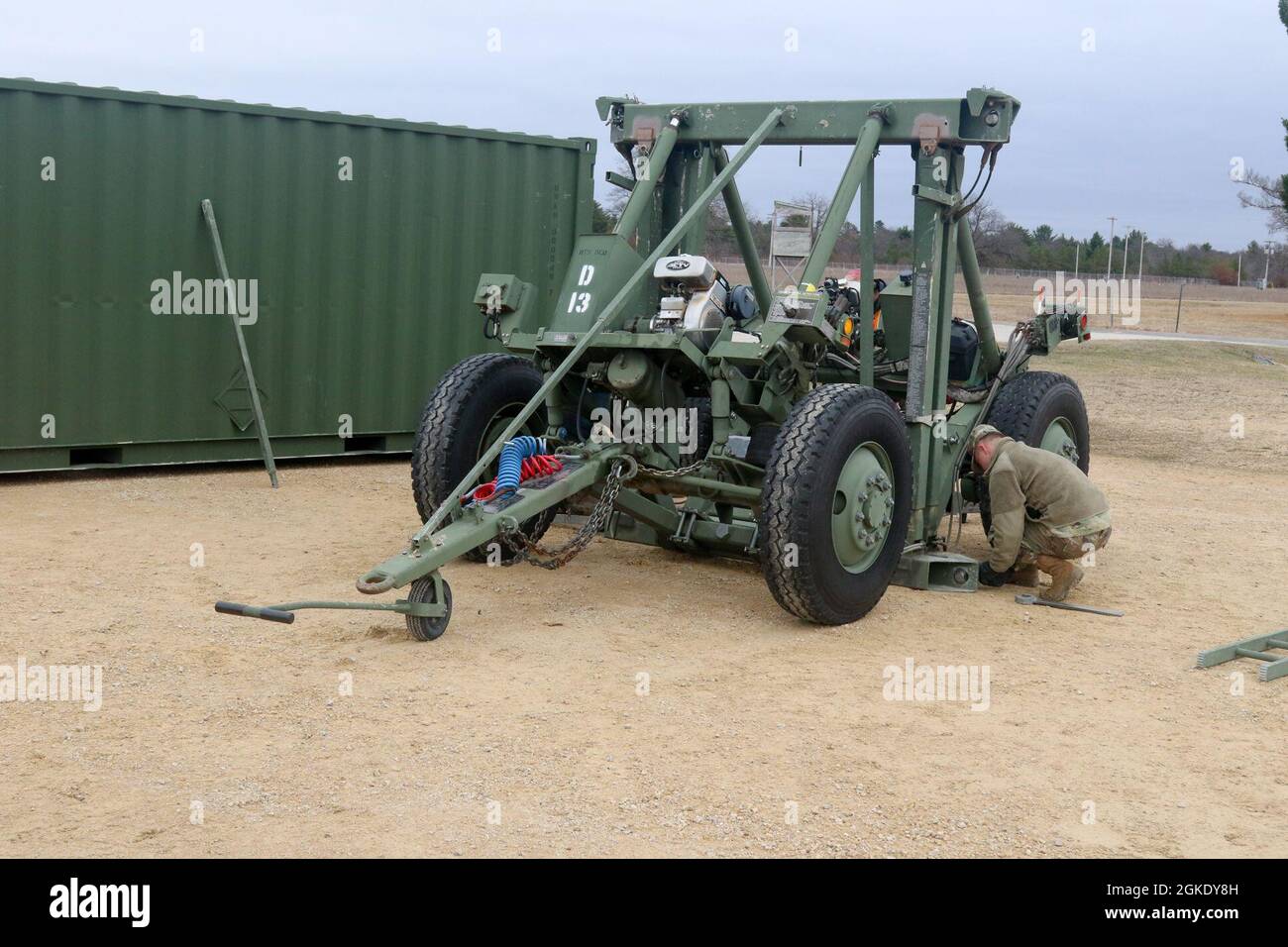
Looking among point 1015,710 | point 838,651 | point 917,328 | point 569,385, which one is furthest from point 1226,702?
point 569,385

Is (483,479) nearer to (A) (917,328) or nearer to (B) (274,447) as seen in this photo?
(A) (917,328)

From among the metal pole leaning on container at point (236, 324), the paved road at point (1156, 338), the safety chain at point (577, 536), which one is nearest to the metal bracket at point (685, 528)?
the safety chain at point (577, 536)

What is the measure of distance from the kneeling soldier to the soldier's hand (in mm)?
164

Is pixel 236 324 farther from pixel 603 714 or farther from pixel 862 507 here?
pixel 603 714

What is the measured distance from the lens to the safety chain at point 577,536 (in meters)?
6.43

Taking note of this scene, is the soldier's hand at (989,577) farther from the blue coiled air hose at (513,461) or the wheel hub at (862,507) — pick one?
the blue coiled air hose at (513,461)

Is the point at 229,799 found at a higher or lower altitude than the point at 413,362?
lower

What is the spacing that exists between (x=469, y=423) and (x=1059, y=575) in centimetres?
312

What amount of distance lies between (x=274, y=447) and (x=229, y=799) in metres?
6.83

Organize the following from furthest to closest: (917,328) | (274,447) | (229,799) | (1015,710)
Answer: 1. (274,447)
2. (917,328)
3. (1015,710)
4. (229,799)

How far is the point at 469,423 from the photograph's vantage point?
24.5 ft

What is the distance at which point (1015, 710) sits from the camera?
5555 mm

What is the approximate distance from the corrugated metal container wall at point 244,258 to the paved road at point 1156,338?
1521cm

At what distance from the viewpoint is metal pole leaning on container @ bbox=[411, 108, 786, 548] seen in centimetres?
634
